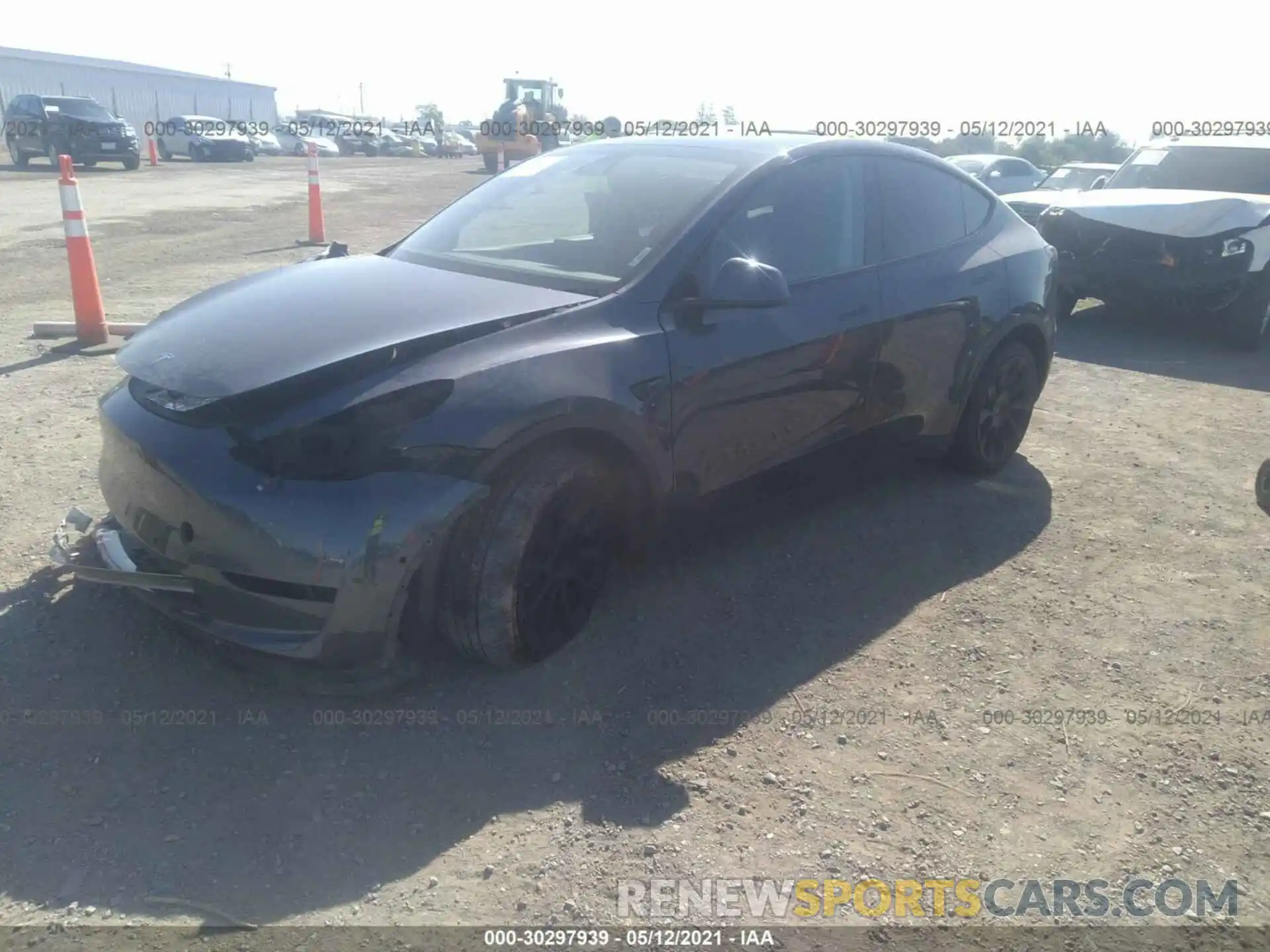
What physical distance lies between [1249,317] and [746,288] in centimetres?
668

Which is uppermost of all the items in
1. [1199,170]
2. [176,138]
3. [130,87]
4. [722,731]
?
[130,87]

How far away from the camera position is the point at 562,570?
3.18 metres

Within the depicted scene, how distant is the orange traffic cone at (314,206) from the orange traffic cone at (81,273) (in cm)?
541

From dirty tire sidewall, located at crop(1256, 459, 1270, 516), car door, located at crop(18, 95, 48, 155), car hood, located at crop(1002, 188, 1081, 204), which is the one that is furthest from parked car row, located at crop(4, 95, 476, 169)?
dirty tire sidewall, located at crop(1256, 459, 1270, 516)

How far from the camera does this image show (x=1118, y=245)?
8.46 meters

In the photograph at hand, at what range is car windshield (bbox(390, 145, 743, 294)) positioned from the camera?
357 centimetres

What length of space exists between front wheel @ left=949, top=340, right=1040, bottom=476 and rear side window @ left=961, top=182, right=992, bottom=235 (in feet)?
1.92

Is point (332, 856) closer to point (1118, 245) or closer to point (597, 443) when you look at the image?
point (597, 443)

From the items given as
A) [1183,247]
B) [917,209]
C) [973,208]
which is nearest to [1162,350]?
[1183,247]

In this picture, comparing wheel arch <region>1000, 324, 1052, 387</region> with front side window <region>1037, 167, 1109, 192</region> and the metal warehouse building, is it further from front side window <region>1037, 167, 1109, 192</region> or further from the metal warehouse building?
the metal warehouse building

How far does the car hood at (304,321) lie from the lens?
9.50ft

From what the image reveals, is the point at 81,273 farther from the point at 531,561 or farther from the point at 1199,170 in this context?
the point at 1199,170

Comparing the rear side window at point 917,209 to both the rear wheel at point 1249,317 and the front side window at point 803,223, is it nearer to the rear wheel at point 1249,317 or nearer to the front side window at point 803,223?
the front side window at point 803,223

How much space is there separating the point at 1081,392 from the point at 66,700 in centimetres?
627
